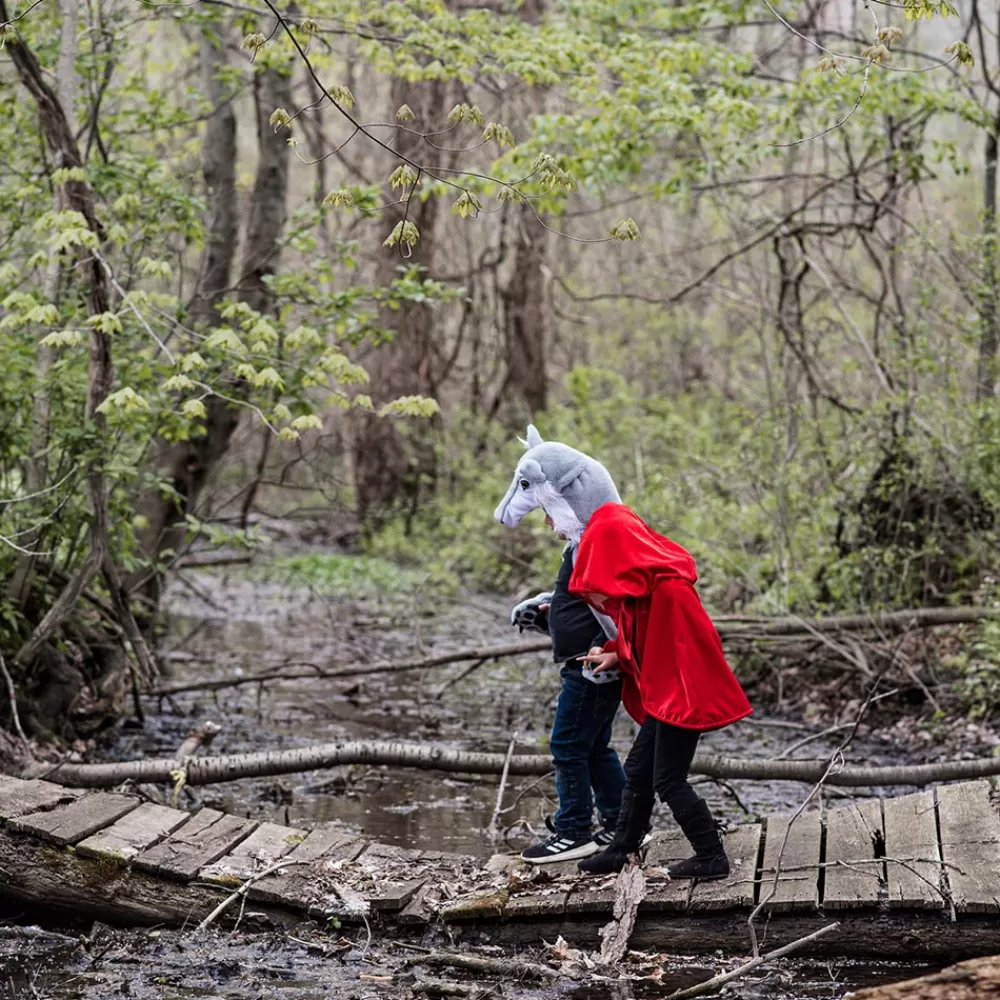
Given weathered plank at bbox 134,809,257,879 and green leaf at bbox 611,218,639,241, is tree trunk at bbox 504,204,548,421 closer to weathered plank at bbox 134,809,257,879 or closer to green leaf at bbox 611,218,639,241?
weathered plank at bbox 134,809,257,879

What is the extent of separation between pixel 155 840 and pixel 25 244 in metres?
5.27

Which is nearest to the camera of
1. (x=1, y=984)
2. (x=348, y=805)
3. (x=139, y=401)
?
(x=1, y=984)

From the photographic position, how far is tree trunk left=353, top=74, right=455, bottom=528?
1920 centimetres

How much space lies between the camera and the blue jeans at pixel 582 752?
5.56 metres

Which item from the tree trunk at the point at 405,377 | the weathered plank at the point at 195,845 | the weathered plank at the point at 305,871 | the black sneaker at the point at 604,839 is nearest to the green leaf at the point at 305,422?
the weathered plank at the point at 195,845

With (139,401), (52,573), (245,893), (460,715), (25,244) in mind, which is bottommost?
(460,715)

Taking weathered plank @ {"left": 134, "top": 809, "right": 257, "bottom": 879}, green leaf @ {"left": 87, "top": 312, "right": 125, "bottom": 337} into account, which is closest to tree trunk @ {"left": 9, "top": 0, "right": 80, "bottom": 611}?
green leaf @ {"left": 87, "top": 312, "right": 125, "bottom": 337}

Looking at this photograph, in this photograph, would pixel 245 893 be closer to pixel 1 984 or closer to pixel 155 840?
pixel 155 840

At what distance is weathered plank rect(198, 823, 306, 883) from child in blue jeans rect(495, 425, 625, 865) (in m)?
1.13

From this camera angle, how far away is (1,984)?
15.2 ft

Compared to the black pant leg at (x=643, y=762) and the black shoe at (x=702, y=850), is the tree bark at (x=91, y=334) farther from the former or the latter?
the black shoe at (x=702, y=850)

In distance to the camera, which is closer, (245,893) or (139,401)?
(245,893)

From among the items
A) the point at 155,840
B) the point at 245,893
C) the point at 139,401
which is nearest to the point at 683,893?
the point at 245,893

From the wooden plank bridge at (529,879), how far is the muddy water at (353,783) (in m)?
0.14
